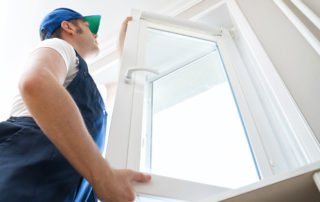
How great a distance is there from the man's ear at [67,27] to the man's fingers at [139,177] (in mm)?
718

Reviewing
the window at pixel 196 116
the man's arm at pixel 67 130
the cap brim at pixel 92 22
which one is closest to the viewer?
the man's arm at pixel 67 130

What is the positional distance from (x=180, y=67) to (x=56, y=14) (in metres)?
0.67

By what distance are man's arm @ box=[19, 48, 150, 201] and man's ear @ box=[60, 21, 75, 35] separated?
0.56m

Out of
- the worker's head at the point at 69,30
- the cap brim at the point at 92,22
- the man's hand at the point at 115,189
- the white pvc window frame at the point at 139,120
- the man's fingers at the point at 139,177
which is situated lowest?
the man's hand at the point at 115,189

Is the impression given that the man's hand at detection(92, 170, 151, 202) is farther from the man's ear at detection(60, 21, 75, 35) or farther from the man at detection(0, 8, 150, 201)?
the man's ear at detection(60, 21, 75, 35)

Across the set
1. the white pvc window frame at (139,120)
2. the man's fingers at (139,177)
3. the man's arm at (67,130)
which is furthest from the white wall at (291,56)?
the man's arm at (67,130)

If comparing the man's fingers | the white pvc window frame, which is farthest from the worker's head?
the man's fingers

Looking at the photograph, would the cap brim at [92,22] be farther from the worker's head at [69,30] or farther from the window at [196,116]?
the window at [196,116]

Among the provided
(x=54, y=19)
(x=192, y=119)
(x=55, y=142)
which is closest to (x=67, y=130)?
(x=55, y=142)

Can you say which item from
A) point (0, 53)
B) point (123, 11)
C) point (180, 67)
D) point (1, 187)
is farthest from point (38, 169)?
point (0, 53)

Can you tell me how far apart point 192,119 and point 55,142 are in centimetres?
62

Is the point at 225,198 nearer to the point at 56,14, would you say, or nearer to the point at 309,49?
the point at 309,49

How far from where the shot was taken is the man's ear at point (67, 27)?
970 millimetres

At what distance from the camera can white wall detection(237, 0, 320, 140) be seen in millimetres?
769
